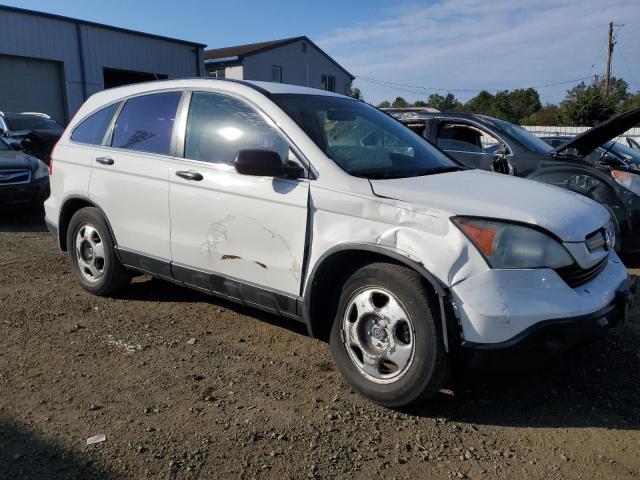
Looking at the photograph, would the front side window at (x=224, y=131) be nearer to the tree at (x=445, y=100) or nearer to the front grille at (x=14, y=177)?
the front grille at (x=14, y=177)

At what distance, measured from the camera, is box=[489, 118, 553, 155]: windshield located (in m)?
6.74

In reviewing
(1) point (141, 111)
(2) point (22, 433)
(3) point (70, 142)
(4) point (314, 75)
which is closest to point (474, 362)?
(2) point (22, 433)

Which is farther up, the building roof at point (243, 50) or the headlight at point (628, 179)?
the building roof at point (243, 50)

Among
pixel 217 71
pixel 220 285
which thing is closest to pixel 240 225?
pixel 220 285

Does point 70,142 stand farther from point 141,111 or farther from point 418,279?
point 418,279

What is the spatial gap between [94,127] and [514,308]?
3.91 meters

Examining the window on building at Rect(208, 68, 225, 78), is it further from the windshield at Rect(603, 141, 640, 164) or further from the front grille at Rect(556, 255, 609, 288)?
the front grille at Rect(556, 255, 609, 288)

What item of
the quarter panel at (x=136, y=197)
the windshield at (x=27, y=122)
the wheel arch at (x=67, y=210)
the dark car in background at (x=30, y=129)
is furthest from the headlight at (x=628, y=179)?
the windshield at (x=27, y=122)

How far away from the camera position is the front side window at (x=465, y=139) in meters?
6.99

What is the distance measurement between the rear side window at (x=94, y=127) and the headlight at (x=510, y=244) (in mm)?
3338

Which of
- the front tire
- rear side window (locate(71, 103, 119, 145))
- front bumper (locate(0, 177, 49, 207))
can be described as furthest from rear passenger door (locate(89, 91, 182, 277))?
front bumper (locate(0, 177, 49, 207))

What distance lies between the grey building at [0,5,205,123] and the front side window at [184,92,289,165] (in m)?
20.4

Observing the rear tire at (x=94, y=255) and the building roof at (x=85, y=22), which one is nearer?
the rear tire at (x=94, y=255)

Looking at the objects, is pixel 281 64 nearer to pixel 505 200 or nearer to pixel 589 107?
pixel 589 107
